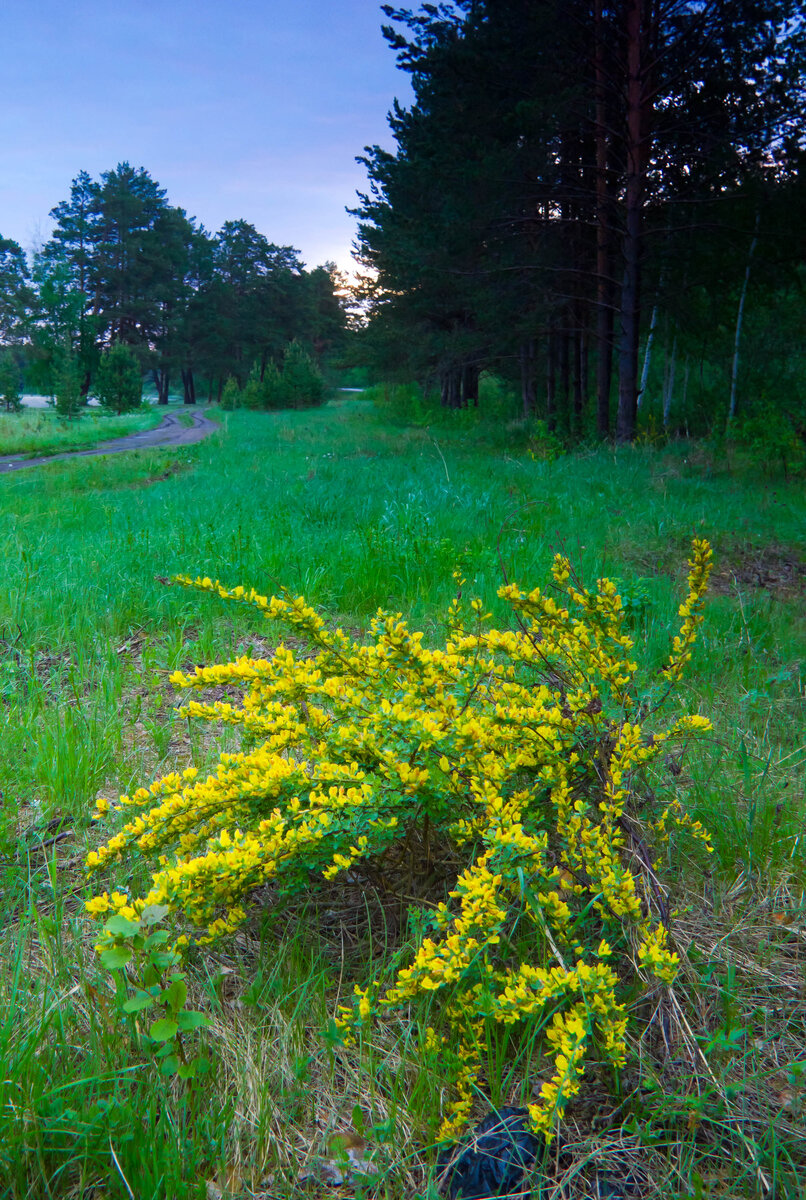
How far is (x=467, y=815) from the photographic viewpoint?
5.71ft

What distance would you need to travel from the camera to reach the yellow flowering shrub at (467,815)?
1.39 metres

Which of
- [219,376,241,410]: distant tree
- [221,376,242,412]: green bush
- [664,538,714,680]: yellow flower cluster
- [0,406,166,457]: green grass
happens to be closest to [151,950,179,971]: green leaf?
[664,538,714,680]: yellow flower cluster

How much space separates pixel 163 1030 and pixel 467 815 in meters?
0.79

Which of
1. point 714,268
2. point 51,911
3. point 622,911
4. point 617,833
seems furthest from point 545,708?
point 714,268

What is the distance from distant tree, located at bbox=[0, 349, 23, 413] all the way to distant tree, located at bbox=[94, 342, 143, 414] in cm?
409

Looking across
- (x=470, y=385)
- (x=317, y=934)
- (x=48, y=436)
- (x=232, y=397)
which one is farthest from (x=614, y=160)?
(x=232, y=397)

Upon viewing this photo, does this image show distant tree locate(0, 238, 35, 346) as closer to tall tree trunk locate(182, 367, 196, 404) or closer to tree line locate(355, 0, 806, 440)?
tall tree trunk locate(182, 367, 196, 404)

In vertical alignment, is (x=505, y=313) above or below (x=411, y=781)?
above

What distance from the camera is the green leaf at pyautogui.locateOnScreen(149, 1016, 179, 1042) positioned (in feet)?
4.21

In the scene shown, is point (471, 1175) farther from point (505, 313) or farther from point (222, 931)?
point (505, 313)

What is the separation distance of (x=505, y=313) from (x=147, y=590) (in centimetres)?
1122

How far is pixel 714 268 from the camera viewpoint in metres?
11.5

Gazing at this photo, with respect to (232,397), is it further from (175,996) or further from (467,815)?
(175,996)

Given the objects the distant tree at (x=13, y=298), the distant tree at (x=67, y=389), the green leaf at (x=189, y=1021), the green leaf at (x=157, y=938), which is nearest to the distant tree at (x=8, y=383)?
A: the distant tree at (x=13, y=298)
